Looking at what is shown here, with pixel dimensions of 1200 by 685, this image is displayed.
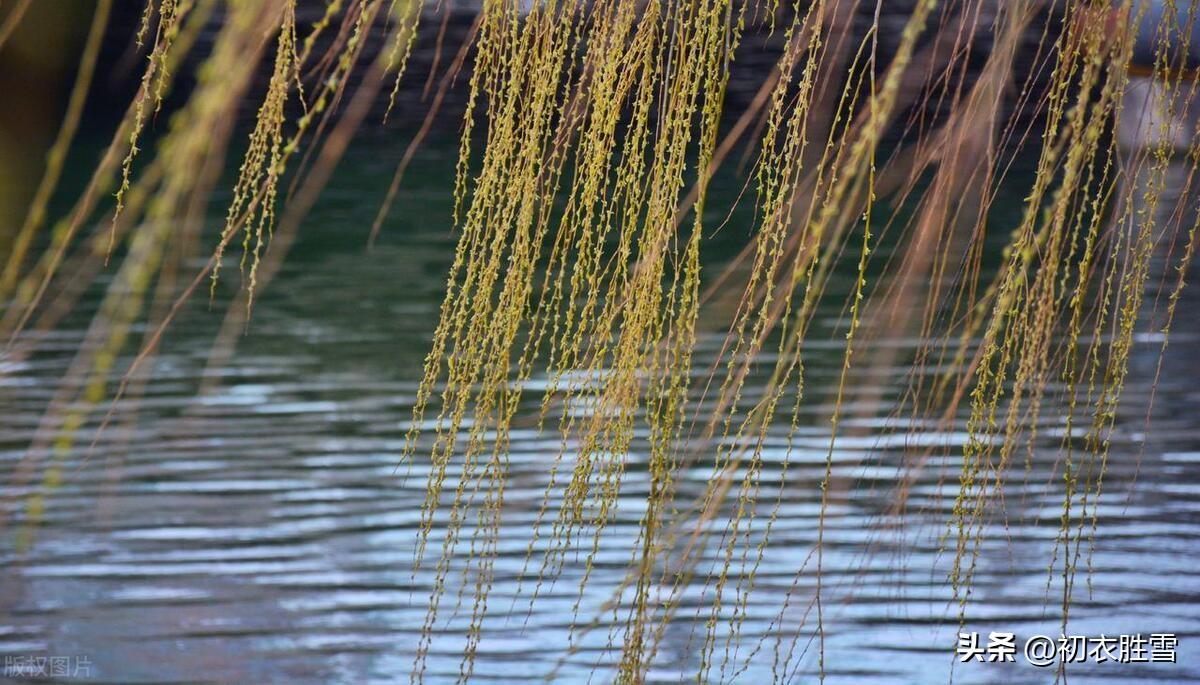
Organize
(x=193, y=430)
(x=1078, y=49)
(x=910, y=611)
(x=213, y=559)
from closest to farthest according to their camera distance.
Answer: (x=1078, y=49)
(x=910, y=611)
(x=213, y=559)
(x=193, y=430)

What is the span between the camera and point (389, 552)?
2.36 meters

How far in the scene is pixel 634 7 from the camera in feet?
3.05

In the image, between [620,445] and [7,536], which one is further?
[7,536]

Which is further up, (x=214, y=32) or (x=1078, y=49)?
(x=1078, y=49)

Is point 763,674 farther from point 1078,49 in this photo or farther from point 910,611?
point 1078,49

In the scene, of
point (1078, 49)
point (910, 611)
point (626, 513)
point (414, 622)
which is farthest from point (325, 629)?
point (1078, 49)

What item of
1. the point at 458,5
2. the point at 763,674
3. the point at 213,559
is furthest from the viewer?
the point at 458,5

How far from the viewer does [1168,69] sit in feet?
2.92

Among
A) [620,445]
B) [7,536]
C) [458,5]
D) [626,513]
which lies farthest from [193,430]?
[458,5]

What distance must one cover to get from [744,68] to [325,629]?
19.1 ft

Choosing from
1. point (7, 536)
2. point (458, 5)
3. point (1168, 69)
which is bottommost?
point (7, 536)

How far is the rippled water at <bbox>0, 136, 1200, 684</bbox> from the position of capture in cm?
202

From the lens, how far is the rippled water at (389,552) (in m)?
2.02

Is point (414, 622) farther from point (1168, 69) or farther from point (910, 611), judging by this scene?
point (1168, 69)
